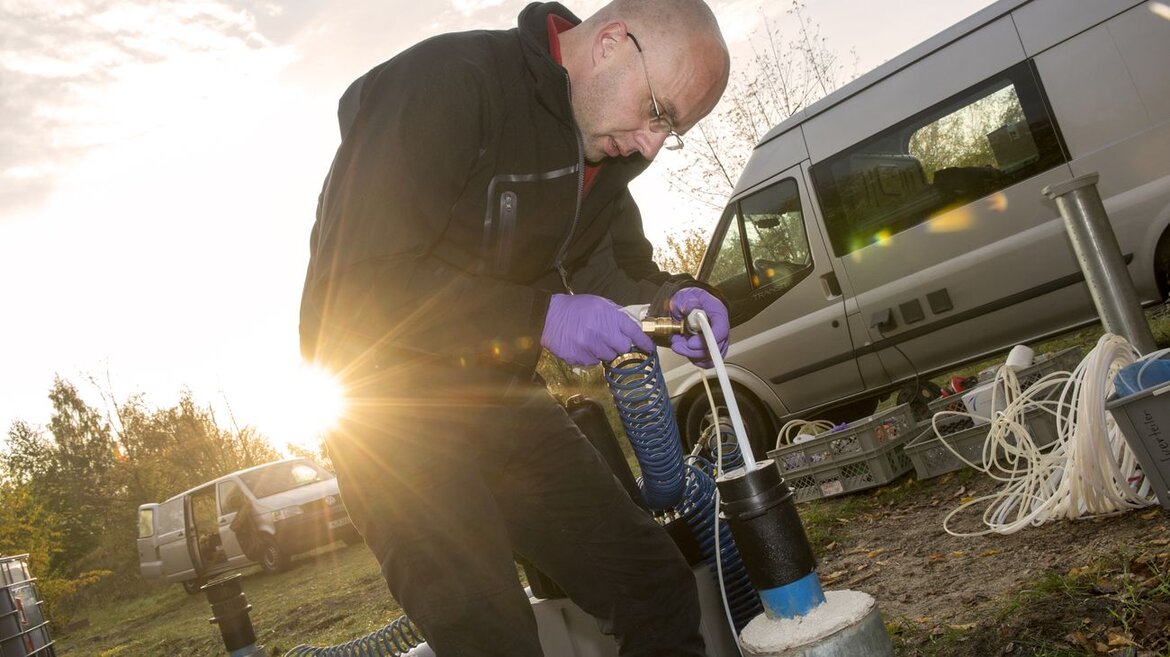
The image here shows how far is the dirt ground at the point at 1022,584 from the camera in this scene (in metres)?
2.03

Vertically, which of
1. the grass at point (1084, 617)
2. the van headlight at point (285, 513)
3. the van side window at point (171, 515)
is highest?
the van side window at point (171, 515)

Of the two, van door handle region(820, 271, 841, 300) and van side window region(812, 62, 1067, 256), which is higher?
van side window region(812, 62, 1067, 256)

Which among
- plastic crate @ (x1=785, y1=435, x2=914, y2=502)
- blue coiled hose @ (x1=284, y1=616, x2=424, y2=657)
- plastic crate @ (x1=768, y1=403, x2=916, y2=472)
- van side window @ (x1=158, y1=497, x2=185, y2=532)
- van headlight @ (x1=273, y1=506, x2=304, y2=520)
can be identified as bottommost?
plastic crate @ (x1=785, y1=435, x2=914, y2=502)

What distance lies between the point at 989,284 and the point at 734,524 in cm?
494

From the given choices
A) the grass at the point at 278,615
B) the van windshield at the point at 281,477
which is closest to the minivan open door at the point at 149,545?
the grass at the point at 278,615

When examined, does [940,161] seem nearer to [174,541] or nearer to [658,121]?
[658,121]

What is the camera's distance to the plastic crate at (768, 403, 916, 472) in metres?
4.82

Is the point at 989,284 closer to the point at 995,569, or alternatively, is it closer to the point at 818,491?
the point at 818,491

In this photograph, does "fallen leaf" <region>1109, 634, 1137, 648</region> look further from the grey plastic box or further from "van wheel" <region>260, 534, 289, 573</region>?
"van wheel" <region>260, 534, 289, 573</region>

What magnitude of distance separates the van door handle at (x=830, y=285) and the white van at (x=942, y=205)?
0.01m

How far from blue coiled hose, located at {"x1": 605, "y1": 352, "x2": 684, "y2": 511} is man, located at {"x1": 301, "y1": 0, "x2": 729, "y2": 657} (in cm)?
12

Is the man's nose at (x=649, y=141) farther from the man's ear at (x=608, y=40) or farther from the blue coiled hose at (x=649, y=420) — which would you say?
the blue coiled hose at (x=649, y=420)

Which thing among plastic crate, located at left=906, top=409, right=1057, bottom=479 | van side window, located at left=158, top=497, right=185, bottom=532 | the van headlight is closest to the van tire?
plastic crate, located at left=906, top=409, right=1057, bottom=479

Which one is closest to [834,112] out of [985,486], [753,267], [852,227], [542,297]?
[852,227]
